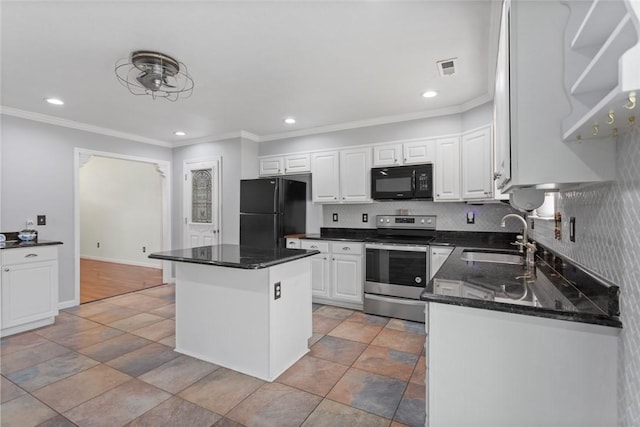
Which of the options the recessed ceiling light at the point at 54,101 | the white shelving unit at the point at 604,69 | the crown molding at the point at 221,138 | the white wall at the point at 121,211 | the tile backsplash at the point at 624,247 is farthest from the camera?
the white wall at the point at 121,211

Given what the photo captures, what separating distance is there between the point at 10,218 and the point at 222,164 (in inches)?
98.6

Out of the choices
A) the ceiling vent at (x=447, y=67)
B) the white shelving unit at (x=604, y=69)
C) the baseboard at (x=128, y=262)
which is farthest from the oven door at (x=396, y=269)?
the baseboard at (x=128, y=262)

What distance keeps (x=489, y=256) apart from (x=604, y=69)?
2.18m

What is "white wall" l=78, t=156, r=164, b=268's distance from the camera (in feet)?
21.6

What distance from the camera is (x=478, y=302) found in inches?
50.1

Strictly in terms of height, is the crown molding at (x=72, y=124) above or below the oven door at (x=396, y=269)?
above

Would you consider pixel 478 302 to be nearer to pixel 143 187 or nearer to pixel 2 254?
pixel 2 254

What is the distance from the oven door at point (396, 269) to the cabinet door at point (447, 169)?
2.21ft

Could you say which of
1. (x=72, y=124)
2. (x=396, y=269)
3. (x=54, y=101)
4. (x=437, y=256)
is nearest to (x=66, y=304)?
(x=72, y=124)

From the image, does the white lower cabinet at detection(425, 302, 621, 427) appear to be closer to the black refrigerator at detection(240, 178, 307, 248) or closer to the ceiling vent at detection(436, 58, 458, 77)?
the ceiling vent at detection(436, 58, 458, 77)

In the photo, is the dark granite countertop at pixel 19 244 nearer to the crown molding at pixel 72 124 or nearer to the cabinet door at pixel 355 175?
the crown molding at pixel 72 124

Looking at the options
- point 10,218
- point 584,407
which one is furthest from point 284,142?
point 584,407

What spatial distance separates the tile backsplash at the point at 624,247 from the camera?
3.13 ft

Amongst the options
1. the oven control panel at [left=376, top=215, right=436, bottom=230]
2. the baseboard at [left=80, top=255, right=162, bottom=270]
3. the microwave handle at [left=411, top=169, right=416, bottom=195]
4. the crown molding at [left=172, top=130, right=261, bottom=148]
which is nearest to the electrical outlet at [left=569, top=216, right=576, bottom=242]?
the microwave handle at [left=411, top=169, right=416, bottom=195]
